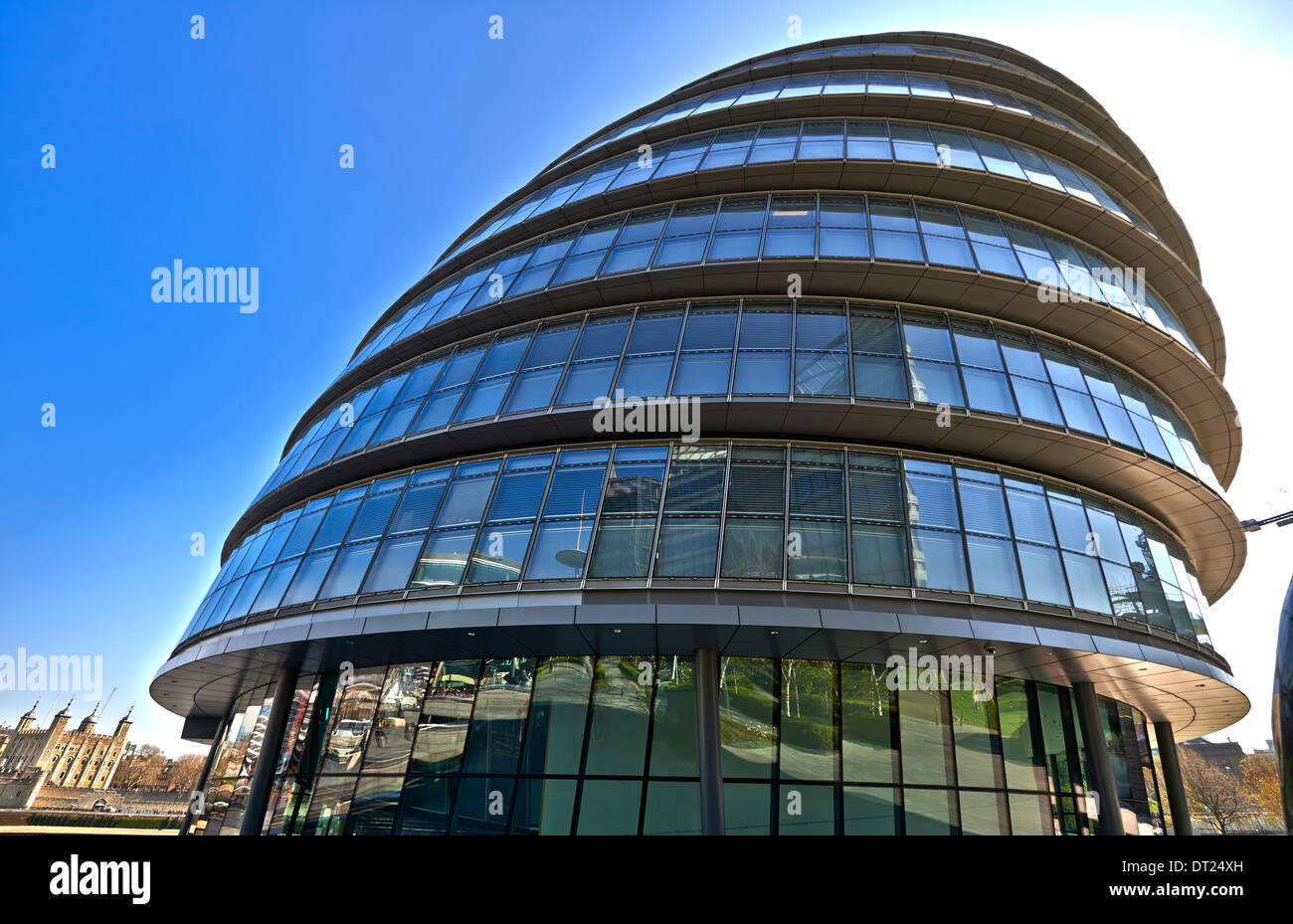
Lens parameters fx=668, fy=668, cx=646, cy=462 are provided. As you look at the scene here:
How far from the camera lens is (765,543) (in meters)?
13.7

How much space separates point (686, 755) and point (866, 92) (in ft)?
75.4

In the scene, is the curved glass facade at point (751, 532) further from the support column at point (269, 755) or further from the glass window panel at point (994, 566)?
the support column at point (269, 755)

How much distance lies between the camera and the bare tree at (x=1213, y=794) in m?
38.3

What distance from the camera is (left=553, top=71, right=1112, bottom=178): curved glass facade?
24.3m

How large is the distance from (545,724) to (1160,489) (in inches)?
631

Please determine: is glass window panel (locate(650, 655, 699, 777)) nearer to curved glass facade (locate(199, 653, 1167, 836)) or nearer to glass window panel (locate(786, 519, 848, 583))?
curved glass facade (locate(199, 653, 1167, 836))

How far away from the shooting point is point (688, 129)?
85.6 ft

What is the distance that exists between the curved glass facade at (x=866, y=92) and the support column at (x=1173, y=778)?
65.9ft

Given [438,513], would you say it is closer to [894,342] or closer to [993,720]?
[894,342]

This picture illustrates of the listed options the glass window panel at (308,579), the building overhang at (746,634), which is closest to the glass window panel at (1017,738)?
the building overhang at (746,634)

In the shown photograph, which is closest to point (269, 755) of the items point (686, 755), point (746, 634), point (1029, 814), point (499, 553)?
point (499, 553)

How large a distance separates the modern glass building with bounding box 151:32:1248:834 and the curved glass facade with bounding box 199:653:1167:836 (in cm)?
7
